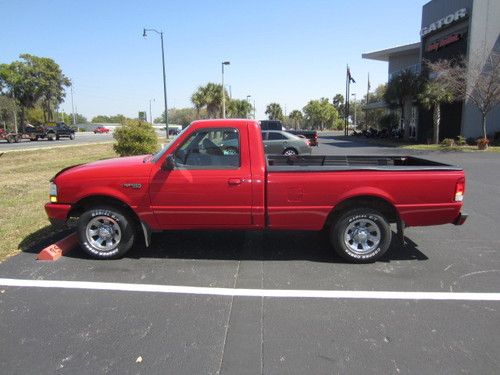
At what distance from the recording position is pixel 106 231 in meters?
5.50

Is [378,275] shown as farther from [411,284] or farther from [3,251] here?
[3,251]

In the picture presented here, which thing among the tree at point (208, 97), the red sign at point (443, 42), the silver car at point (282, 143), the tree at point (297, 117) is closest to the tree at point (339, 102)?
the tree at point (297, 117)

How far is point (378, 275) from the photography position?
5043 mm

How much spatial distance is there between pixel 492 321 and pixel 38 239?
5942mm

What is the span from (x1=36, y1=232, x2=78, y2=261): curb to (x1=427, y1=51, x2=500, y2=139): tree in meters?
27.0

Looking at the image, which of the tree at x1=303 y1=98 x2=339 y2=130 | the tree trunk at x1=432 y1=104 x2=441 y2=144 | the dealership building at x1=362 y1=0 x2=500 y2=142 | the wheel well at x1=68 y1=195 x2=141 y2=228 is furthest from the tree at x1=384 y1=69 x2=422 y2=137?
the tree at x1=303 y1=98 x2=339 y2=130

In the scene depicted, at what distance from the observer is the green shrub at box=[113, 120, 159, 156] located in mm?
16375

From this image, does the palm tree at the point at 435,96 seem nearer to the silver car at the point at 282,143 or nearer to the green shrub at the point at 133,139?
the silver car at the point at 282,143

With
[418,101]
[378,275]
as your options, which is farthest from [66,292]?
[418,101]

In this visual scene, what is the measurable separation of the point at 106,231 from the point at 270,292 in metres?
2.34

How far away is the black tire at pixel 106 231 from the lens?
17.8 ft

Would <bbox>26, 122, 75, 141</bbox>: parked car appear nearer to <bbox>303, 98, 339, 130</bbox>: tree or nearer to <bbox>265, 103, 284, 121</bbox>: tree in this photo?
<bbox>303, 98, 339, 130</bbox>: tree

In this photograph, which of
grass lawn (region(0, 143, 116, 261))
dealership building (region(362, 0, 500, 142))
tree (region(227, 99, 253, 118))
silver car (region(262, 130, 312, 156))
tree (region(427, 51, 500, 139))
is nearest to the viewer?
grass lawn (region(0, 143, 116, 261))

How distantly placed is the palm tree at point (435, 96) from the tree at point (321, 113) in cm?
6907
